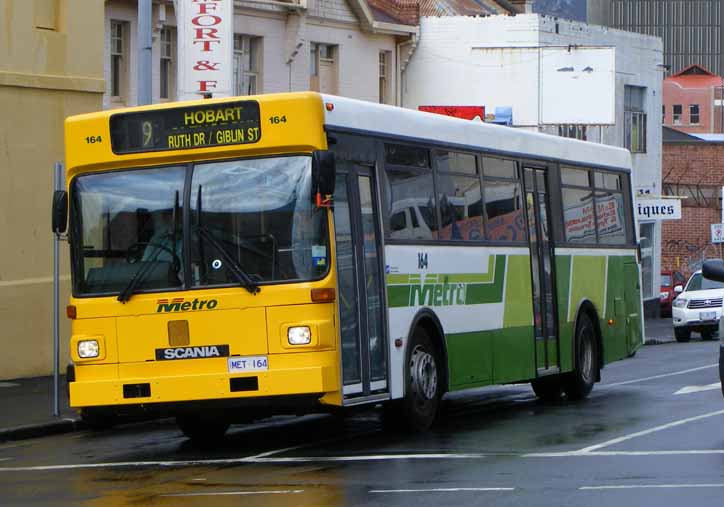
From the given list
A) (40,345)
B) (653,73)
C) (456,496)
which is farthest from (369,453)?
(653,73)

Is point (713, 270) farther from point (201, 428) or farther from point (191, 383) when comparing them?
point (201, 428)

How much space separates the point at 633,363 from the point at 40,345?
10.6 meters

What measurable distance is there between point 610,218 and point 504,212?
12.7 feet

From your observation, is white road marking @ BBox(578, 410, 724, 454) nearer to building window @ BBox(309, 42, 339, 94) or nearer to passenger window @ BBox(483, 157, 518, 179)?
passenger window @ BBox(483, 157, 518, 179)

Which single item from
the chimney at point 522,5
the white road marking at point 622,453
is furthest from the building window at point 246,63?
the chimney at point 522,5

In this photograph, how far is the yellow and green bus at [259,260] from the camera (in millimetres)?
13461

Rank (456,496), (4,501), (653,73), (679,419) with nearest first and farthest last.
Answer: (456,496) < (4,501) < (679,419) < (653,73)

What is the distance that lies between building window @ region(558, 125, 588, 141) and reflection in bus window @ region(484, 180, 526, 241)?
30.4 metres

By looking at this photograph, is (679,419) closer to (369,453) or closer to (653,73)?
(369,453)

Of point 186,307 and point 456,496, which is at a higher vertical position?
point 186,307

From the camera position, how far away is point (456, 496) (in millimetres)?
10594

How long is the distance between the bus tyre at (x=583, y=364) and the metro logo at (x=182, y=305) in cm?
711

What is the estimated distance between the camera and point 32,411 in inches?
760

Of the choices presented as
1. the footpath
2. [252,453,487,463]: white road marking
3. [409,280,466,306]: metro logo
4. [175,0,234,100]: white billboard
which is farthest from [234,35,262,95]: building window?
[252,453,487,463]: white road marking
